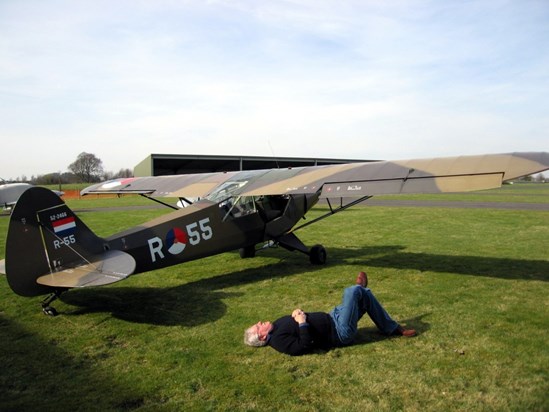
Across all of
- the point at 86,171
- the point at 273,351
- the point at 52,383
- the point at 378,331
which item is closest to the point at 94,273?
the point at 52,383

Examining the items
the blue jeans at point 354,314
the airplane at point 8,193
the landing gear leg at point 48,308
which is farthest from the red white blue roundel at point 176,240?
the airplane at point 8,193

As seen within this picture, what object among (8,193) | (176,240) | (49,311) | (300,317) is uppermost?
(8,193)

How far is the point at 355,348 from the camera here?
A: 446 cm

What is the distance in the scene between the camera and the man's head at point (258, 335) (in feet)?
14.9

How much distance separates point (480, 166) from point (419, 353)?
3.18m

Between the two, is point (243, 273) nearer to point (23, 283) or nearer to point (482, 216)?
point (23, 283)

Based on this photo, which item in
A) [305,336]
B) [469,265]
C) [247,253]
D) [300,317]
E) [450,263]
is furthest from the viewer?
[247,253]

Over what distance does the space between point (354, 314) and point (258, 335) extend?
1040 mm

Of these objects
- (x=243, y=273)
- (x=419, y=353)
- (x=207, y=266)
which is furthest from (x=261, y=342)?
(x=207, y=266)

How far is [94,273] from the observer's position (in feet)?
17.1

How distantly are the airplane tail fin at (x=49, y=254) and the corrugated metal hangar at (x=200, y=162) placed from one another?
89.0ft

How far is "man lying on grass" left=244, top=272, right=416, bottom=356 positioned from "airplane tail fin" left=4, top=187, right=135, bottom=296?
1.77m

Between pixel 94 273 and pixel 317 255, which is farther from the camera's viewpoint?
pixel 317 255

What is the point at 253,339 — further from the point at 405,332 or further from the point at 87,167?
the point at 87,167
